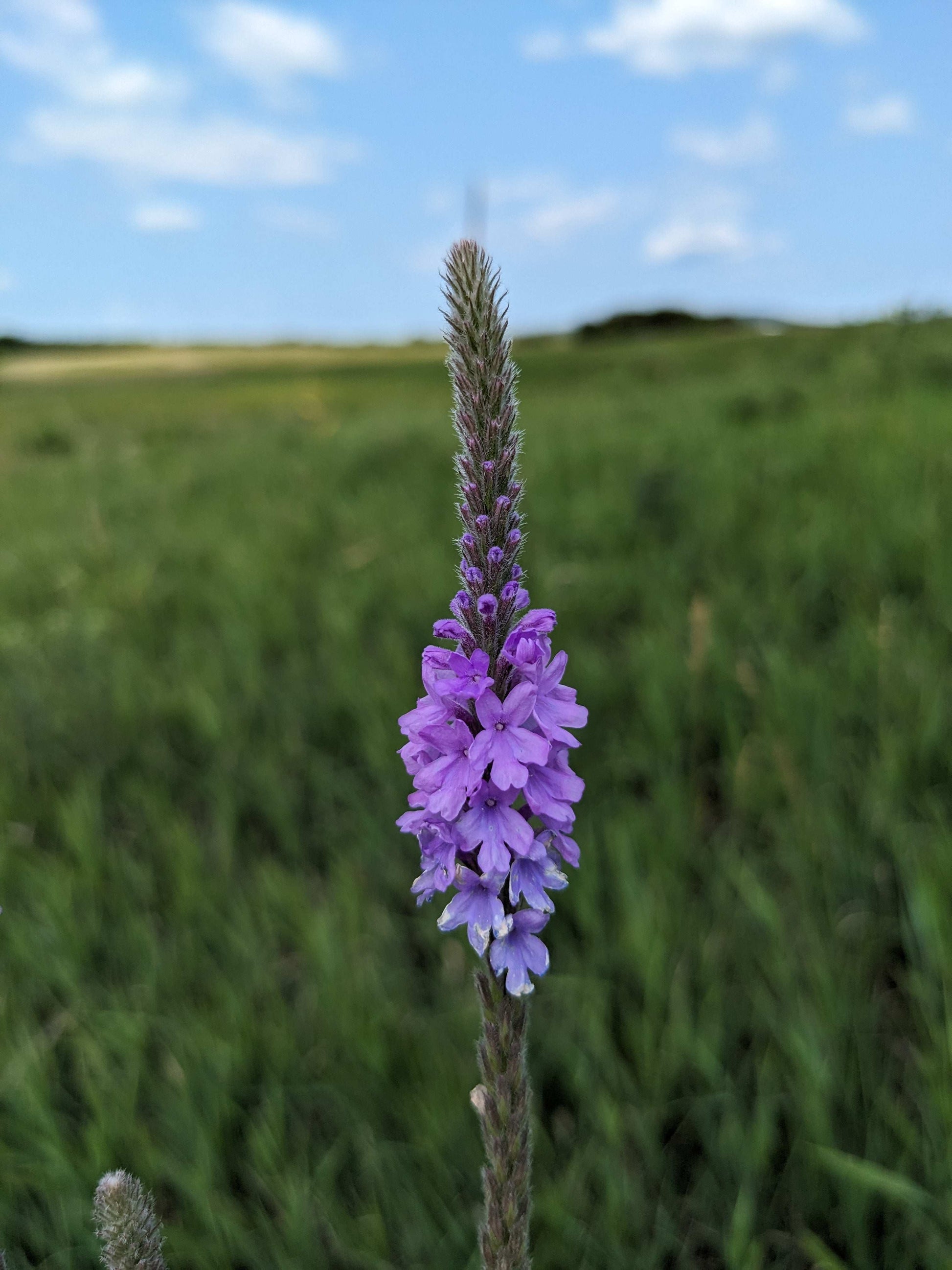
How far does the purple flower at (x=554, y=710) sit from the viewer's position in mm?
1166

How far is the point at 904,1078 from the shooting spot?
2.37 m

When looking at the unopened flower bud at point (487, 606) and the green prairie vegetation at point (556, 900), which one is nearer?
the unopened flower bud at point (487, 606)

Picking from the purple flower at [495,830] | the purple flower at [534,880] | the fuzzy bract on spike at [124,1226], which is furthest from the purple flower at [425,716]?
the fuzzy bract on spike at [124,1226]

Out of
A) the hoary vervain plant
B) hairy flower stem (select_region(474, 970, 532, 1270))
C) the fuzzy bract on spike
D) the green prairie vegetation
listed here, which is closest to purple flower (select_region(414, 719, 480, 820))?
the hoary vervain plant

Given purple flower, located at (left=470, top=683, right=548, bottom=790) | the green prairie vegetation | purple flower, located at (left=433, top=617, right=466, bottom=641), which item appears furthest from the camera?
the green prairie vegetation

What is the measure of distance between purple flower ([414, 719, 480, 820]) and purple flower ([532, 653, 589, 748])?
0.33 ft

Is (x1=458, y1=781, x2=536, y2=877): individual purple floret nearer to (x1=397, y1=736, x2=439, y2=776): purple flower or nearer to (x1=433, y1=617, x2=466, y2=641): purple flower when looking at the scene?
(x1=397, y1=736, x2=439, y2=776): purple flower

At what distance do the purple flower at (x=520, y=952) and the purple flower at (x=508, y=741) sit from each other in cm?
20

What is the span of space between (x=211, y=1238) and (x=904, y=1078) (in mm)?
1806

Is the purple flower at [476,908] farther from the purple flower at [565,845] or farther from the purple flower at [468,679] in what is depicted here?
the purple flower at [468,679]

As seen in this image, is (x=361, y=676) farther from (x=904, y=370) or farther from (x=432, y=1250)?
(x=904, y=370)

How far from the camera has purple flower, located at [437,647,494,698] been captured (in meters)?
1.12

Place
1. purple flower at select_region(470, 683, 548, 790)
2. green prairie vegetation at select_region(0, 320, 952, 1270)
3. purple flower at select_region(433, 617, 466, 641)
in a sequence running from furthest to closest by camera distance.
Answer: green prairie vegetation at select_region(0, 320, 952, 1270), purple flower at select_region(433, 617, 466, 641), purple flower at select_region(470, 683, 548, 790)

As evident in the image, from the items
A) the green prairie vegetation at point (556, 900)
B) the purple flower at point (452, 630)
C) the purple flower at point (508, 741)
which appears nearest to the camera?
the purple flower at point (508, 741)
